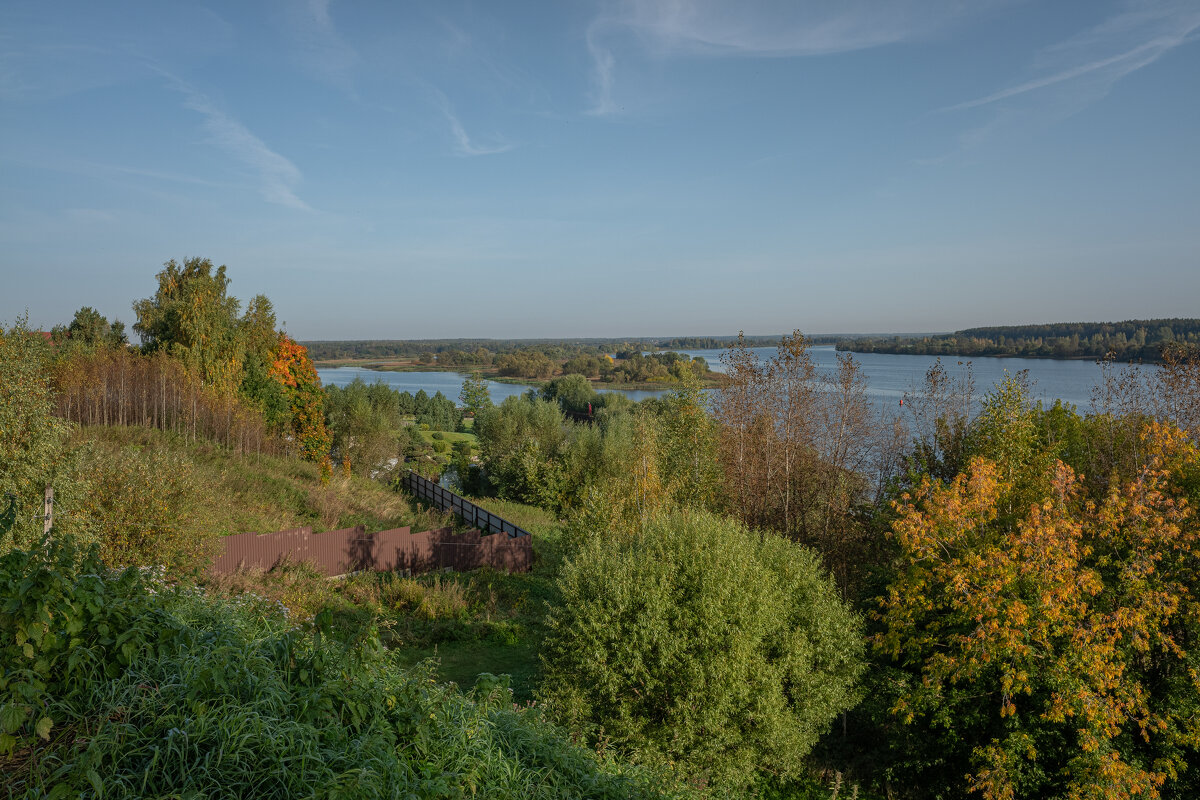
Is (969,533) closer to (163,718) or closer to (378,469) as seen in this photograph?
(163,718)

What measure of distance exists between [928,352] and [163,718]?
46.5 metres

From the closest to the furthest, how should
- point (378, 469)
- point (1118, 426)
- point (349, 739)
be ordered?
point (349, 739)
point (1118, 426)
point (378, 469)

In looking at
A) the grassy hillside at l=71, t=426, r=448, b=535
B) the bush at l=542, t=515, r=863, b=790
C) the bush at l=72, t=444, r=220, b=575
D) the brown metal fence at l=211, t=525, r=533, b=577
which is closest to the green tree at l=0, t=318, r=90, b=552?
the bush at l=72, t=444, r=220, b=575

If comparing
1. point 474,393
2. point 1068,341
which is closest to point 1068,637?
point 1068,341

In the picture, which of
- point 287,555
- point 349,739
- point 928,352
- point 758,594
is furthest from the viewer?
point 928,352

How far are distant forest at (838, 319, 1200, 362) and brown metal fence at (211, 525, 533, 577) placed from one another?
16.1 m

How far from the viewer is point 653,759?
9.59 metres

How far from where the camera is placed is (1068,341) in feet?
108

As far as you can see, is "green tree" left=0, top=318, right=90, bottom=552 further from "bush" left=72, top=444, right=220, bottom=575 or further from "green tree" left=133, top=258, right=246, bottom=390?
"green tree" left=133, top=258, right=246, bottom=390

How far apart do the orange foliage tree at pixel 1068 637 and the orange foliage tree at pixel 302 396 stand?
90.9 ft

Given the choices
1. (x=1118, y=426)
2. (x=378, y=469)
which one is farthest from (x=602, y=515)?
(x=378, y=469)

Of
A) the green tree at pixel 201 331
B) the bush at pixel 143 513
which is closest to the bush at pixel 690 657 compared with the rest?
the bush at pixel 143 513

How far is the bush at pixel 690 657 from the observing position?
9773 millimetres

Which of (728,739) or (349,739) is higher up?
(349,739)
